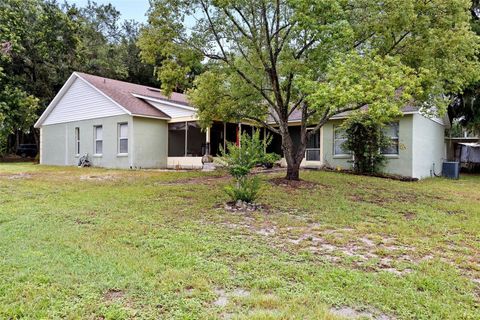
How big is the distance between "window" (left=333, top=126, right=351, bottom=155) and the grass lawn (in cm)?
747

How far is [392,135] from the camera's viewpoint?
15648 mm

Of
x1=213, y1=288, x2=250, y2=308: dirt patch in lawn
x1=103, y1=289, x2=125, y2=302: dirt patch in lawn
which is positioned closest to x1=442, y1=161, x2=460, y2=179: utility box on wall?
x1=213, y1=288, x2=250, y2=308: dirt patch in lawn

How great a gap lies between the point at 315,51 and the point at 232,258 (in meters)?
6.27

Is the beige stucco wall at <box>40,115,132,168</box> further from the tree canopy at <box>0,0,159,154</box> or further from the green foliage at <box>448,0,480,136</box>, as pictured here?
the green foliage at <box>448,0,480,136</box>

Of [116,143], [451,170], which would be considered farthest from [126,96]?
[451,170]

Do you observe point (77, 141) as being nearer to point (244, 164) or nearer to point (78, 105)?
point (78, 105)

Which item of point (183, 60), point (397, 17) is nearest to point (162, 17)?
point (183, 60)

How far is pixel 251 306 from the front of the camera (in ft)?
11.0

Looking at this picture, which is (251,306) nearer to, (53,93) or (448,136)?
(448,136)

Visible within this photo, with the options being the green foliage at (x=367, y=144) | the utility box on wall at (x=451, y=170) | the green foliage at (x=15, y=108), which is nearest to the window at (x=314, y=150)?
the green foliage at (x=367, y=144)

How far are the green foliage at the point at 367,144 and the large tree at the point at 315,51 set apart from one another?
15.2ft

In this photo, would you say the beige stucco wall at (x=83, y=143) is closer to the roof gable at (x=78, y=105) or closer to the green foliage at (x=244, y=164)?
the roof gable at (x=78, y=105)

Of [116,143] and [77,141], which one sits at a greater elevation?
[77,141]

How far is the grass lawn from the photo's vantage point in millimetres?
3367
